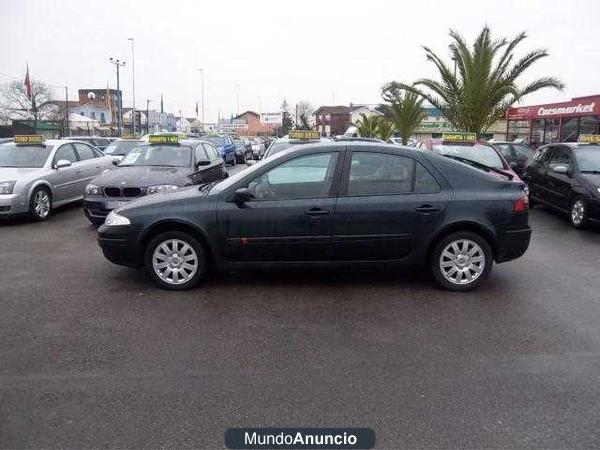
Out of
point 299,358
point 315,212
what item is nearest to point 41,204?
point 315,212

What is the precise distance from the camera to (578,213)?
30.5 ft

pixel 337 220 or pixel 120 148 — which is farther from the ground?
pixel 120 148

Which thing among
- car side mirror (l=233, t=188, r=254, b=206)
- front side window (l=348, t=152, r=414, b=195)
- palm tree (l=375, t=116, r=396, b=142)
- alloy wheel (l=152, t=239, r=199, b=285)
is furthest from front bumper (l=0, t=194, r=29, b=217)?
palm tree (l=375, t=116, r=396, b=142)

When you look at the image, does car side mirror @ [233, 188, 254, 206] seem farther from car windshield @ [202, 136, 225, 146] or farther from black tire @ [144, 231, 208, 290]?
car windshield @ [202, 136, 225, 146]

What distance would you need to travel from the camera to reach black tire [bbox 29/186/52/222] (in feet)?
32.0

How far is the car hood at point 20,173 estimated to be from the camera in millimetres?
9742

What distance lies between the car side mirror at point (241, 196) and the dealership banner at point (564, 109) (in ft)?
63.1

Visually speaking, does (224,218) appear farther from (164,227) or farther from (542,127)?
(542,127)

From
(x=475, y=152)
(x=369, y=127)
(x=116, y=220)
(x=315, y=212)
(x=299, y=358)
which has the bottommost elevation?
(x=299, y=358)

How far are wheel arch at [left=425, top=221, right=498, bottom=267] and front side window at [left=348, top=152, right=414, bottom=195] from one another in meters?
0.57

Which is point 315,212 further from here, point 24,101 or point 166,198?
point 24,101

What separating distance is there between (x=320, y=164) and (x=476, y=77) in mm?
13167

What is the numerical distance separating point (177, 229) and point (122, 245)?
62 centimetres

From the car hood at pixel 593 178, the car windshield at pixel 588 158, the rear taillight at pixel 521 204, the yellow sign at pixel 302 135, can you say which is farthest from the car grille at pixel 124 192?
the car windshield at pixel 588 158
